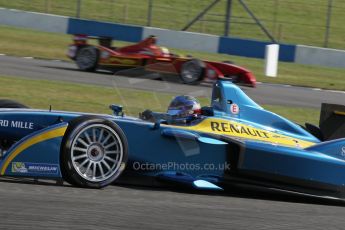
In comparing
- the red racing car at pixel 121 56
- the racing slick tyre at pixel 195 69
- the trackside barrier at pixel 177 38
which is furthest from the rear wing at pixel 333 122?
the trackside barrier at pixel 177 38

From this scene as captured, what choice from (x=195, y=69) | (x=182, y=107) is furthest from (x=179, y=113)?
(x=195, y=69)

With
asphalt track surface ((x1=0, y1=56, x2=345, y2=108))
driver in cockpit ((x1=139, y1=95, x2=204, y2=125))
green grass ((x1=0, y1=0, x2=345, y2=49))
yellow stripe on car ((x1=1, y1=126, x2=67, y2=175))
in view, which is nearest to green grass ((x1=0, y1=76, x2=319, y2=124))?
asphalt track surface ((x1=0, y1=56, x2=345, y2=108))

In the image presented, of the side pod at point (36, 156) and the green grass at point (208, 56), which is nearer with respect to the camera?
the side pod at point (36, 156)

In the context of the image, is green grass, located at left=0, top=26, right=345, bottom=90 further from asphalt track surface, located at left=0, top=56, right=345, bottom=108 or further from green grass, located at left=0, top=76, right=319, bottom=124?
green grass, located at left=0, top=76, right=319, bottom=124

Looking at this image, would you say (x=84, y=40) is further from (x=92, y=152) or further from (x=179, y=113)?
(x=92, y=152)

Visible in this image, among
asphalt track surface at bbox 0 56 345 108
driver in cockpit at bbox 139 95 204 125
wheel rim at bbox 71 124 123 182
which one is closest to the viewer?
wheel rim at bbox 71 124 123 182

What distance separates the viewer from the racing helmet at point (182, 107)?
7.43 metres

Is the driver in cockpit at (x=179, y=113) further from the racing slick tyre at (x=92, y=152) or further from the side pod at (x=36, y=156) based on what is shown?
the side pod at (x=36, y=156)

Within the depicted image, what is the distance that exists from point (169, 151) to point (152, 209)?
1269 mm

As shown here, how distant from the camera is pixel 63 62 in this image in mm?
20547

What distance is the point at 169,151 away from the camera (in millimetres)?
7082
